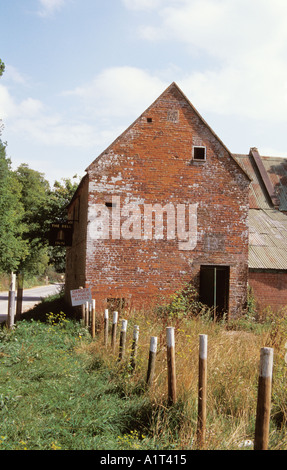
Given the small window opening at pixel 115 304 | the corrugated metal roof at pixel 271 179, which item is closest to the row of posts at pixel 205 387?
the small window opening at pixel 115 304

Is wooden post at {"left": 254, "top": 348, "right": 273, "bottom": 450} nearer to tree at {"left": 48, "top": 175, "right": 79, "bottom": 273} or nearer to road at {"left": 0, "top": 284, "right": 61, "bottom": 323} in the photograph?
road at {"left": 0, "top": 284, "right": 61, "bottom": 323}

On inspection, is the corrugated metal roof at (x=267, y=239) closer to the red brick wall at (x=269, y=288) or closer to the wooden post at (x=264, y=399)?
the red brick wall at (x=269, y=288)

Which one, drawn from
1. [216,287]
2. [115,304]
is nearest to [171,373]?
[115,304]

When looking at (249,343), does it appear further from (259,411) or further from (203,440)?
(259,411)

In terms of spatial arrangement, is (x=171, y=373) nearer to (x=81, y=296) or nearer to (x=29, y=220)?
(x=81, y=296)

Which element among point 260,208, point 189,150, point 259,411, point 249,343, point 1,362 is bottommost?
point 1,362

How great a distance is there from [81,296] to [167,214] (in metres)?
4.74

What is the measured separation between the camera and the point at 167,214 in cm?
1480

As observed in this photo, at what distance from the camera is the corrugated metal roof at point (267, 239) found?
16.1m

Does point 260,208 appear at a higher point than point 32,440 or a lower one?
higher

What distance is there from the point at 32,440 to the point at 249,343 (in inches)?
178

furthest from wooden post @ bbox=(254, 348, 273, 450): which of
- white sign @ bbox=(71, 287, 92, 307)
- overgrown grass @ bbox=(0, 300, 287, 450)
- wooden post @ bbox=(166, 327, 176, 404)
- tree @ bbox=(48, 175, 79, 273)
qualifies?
tree @ bbox=(48, 175, 79, 273)

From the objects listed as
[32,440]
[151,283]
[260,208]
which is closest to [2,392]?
[32,440]

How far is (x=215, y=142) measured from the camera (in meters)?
15.4
